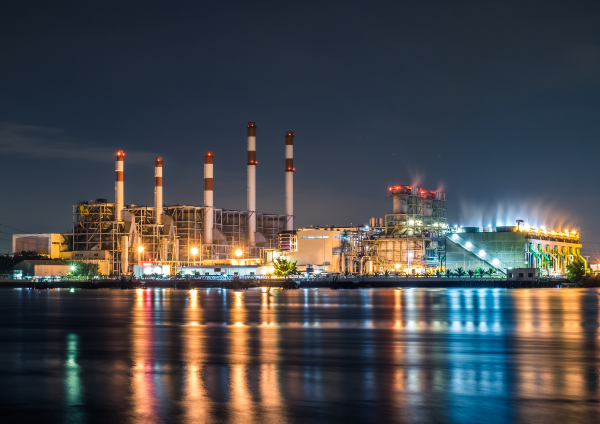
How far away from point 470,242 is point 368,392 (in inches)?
3746

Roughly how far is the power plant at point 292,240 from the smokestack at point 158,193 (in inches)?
6.2

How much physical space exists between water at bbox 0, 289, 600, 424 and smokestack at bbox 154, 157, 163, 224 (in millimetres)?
79293

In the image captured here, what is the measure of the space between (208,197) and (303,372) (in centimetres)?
10091

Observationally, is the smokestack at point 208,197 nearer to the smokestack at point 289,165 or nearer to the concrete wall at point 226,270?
the concrete wall at point 226,270

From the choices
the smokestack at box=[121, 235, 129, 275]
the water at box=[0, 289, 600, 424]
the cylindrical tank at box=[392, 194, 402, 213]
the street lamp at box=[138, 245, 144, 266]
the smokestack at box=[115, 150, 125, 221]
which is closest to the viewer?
the water at box=[0, 289, 600, 424]

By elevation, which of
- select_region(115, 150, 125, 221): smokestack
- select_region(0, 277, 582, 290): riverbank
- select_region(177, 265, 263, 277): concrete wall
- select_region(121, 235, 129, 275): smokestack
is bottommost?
select_region(0, 277, 582, 290): riverbank

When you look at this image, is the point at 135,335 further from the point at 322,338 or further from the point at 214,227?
the point at 214,227

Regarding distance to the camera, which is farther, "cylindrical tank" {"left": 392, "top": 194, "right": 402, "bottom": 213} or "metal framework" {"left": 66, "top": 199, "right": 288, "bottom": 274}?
"metal framework" {"left": 66, "top": 199, "right": 288, "bottom": 274}

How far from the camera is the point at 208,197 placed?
11944 centimetres

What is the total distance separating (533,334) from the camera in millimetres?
30750

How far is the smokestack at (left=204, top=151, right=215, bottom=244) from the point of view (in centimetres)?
11738

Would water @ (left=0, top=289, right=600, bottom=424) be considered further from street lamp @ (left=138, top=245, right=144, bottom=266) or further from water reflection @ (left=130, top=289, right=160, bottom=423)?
street lamp @ (left=138, top=245, right=144, bottom=266)

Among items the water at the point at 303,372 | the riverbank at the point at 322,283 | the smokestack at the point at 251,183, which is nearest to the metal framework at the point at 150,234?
the smokestack at the point at 251,183

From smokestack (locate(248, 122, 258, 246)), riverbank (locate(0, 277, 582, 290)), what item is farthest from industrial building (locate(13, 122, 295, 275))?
riverbank (locate(0, 277, 582, 290))
